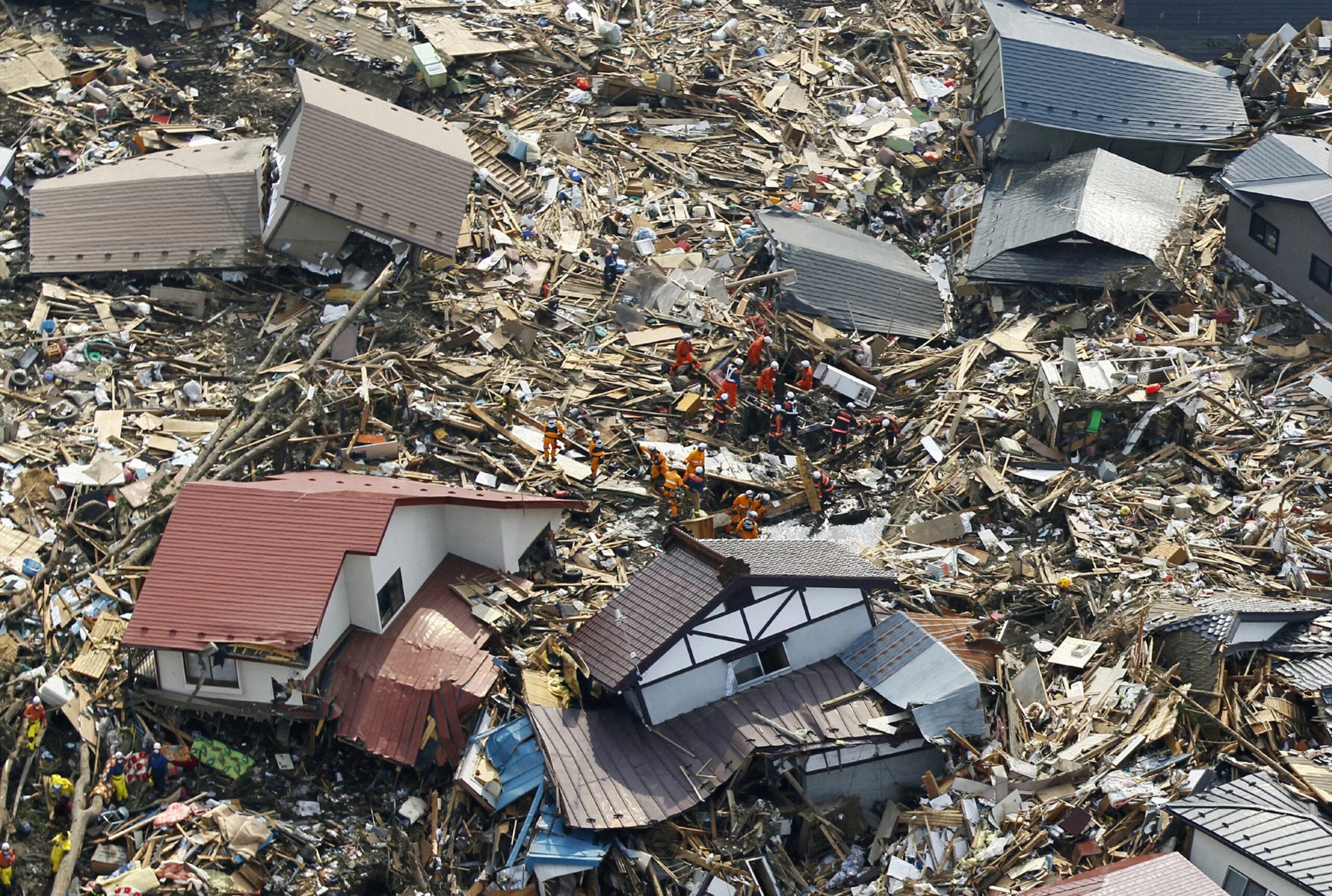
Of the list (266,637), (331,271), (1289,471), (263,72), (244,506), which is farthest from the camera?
(263,72)

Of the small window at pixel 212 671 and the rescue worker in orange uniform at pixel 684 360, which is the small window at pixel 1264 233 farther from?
the small window at pixel 212 671

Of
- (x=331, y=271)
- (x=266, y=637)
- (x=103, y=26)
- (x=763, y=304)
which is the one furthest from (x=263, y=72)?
(x=266, y=637)

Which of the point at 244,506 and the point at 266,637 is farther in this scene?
the point at 244,506

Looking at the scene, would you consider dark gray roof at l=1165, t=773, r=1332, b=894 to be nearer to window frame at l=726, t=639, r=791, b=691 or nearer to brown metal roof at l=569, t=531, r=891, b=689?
brown metal roof at l=569, t=531, r=891, b=689

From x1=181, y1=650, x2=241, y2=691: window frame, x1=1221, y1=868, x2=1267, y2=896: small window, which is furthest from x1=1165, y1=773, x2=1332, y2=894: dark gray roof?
x1=181, y1=650, x2=241, y2=691: window frame

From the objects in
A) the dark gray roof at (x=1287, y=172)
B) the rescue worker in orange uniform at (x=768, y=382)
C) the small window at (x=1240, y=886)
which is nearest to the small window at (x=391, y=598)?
the rescue worker in orange uniform at (x=768, y=382)

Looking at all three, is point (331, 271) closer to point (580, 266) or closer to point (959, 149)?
point (580, 266)
